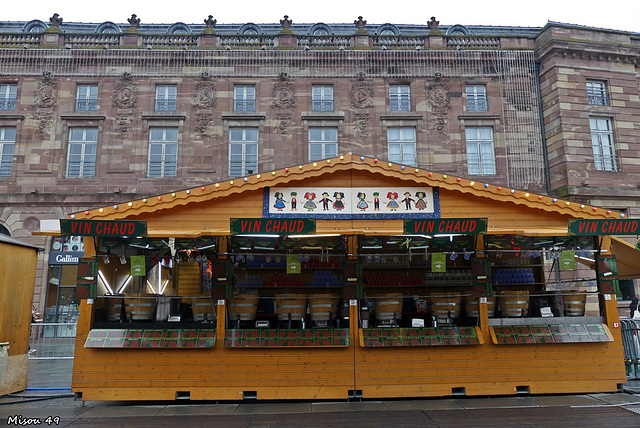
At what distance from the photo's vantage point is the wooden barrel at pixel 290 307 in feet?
33.9

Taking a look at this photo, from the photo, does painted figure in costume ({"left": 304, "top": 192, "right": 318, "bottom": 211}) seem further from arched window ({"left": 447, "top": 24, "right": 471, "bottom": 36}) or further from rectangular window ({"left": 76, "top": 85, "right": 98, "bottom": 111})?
arched window ({"left": 447, "top": 24, "right": 471, "bottom": 36})

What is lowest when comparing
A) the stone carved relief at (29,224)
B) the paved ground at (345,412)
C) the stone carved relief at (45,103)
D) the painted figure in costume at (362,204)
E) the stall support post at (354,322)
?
the paved ground at (345,412)

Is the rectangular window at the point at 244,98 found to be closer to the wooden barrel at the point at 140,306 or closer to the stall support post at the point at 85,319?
the wooden barrel at the point at 140,306

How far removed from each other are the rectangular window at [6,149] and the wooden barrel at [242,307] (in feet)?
58.2

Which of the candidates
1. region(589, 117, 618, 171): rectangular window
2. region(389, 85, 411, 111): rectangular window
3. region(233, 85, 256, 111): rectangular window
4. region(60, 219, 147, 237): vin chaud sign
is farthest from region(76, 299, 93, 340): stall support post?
region(589, 117, 618, 171): rectangular window

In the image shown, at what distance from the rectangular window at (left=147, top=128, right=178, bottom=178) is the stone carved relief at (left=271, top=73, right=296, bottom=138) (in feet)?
15.5

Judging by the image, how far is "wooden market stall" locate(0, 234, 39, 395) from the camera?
10461 millimetres

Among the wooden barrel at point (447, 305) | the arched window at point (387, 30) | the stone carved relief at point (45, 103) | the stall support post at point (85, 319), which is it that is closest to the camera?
the stall support post at point (85, 319)

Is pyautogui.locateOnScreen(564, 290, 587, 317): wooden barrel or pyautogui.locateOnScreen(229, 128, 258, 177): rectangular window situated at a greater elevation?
pyautogui.locateOnScreen(229, 128, 258, 177): rectangular window

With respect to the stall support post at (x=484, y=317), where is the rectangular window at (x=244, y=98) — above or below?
above

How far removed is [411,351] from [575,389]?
10.9ft

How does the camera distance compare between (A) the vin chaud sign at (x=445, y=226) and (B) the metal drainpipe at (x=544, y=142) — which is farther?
(B) the metal drainpipe at (x=544, y=142)

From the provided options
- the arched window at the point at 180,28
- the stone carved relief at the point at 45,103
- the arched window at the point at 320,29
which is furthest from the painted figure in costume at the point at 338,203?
the arched window at the point at 180,28

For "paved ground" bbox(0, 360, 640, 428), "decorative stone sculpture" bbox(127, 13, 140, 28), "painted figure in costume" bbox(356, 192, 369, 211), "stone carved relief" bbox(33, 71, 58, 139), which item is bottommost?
"paved ground" bbox(0, 360, 640, 428)
